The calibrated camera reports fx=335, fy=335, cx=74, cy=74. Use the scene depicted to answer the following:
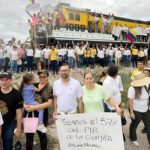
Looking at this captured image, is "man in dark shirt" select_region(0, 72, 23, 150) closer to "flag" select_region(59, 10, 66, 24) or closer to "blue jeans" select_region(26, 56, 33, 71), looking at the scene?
"blue jeans" select_region(26, 56, 33, 71)

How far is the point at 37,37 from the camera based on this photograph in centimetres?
2644

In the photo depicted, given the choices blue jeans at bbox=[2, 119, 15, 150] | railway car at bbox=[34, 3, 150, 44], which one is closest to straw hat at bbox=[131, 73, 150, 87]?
blue jeans at bbox=[2, 119, 15, 150]

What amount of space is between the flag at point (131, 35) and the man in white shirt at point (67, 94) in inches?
1275

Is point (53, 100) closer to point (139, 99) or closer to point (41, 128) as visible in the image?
point (41, 128)

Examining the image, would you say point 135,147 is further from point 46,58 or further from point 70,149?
point 46,58

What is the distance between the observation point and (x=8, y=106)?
4949mm

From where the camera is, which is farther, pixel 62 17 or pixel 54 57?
pixel 62 17

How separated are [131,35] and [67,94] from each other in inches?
1305

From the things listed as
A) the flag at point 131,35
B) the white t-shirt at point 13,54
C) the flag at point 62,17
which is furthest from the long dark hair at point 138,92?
the flag at point 131,35

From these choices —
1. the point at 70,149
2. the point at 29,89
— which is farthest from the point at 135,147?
the point at 29,89

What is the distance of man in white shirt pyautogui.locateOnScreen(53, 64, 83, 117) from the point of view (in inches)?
213

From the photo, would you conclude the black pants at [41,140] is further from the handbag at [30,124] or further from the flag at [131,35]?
the flag at [131,35]

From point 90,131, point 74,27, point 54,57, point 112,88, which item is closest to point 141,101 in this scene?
point 112,88

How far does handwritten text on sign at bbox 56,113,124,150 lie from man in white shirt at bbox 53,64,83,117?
0.23 m
